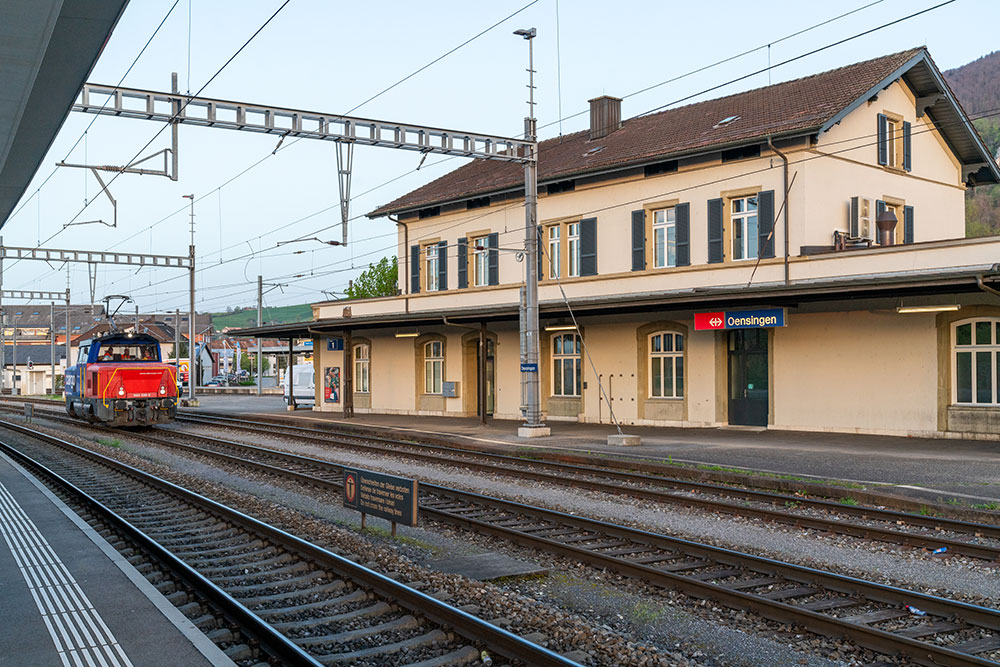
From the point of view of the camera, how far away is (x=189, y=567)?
328 inches

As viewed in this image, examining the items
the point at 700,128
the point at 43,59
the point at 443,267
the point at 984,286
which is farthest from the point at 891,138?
the point at 43,59

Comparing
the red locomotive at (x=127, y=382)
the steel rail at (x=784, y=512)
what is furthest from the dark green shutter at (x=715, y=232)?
the red locomotive at (x=127, y=382)

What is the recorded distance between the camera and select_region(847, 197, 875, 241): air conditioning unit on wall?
2384 centimetres

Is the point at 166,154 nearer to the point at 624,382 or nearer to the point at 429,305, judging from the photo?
the point at 624,382

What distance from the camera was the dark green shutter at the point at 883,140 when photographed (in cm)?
2508

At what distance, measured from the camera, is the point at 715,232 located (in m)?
24.3

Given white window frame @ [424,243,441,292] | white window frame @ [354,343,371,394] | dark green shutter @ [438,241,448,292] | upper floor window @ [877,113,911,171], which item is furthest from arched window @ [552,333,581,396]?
white window frame @ [354,343,371,394]

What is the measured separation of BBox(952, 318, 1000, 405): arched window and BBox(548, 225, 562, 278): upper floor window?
41.5ft

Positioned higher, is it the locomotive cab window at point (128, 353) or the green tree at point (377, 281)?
the green tree at point (377, 281)

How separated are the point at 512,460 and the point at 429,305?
1611 centimetres

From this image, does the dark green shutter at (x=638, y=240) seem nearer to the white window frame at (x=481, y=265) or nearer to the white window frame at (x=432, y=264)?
Answer: the white window frame at (x=481, y=265)

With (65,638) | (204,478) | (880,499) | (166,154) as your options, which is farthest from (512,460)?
(65,638)

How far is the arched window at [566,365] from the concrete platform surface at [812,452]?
212cm

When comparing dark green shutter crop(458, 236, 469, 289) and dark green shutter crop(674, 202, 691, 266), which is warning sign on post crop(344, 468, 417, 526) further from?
dark green shutter crop(458, 236, 469, 289)
